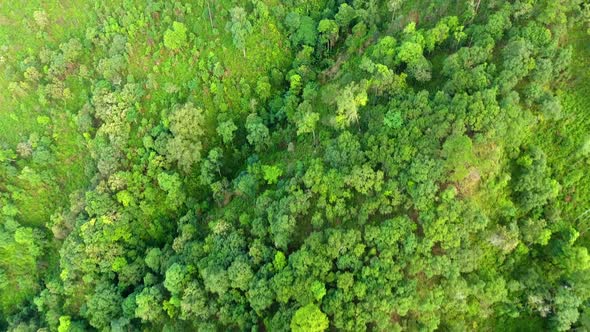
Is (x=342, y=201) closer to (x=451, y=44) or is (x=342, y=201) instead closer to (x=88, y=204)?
(x=451, y=44)

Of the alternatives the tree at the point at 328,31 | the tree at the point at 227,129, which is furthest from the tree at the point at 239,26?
the tree at the point at 227,129

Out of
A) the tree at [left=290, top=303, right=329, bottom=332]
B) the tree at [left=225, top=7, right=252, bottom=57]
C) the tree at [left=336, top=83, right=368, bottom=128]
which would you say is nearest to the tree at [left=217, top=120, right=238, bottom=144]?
the tree at [left=225, top=7, right=252, bottom=57]

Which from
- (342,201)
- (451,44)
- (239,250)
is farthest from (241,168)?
(451,44)

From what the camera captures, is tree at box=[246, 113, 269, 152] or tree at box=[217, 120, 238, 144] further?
tree at box=[217, 120, 238, 144]

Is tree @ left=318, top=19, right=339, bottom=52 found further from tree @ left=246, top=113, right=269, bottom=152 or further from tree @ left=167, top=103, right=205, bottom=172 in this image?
tree @ left=167, top=103, right=205, bottom=172

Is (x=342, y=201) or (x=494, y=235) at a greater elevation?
(x=342, y=201)
